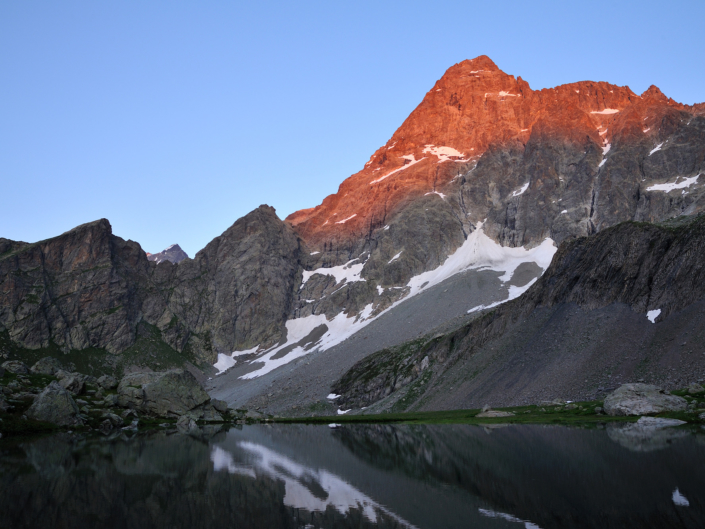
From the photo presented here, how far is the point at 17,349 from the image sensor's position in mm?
199750

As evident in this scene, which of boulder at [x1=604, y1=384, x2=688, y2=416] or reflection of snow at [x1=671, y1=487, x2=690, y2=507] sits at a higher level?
reflection of snow at [x1=671, y1=487, x2=690, y2=507]

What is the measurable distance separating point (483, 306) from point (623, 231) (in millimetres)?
67779

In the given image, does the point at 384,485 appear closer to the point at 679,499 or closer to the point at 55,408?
the point at 679,499

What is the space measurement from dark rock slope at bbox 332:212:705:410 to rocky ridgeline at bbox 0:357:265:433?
124ft

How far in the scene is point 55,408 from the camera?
7031 cm

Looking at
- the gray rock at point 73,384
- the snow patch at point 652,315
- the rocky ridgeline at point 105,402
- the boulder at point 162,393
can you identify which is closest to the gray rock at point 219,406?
the rocky ridgeline at point 105,402

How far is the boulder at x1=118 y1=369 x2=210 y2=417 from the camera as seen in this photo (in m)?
92.8

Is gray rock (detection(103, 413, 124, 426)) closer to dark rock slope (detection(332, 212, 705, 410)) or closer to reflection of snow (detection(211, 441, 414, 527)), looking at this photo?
reflection of snow (detection(211, 441, 414, 527))

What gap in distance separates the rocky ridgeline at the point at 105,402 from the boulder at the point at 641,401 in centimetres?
5814

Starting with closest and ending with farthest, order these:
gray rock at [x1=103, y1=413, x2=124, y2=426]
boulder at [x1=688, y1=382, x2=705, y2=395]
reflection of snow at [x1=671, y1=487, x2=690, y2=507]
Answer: reflection of snow at [x1=671, y1=487, x2=690, y2=507] → boulder at [x1=688, y1=382, x2=705, y2=395] → gray rock at [x1=103, y1=413, x2=124, y2=426]

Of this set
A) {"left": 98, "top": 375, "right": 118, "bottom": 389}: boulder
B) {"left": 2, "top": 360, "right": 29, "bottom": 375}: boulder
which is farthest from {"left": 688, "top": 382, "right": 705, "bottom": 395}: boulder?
{"left": 2, "top": 360, "right": 29, "bottom": 375}: boulder

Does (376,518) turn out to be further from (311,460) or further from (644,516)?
(311,460)

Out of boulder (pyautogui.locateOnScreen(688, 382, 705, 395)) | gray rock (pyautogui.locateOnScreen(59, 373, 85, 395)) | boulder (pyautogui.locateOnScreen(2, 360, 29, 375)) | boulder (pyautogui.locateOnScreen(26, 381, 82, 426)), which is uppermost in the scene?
boulder (pyautogui.locateOnScreen(2, 360, 29, 375))

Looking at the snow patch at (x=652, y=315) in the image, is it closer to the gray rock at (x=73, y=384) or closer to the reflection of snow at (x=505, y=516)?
the reflection of snow at (x=505, y=516)
